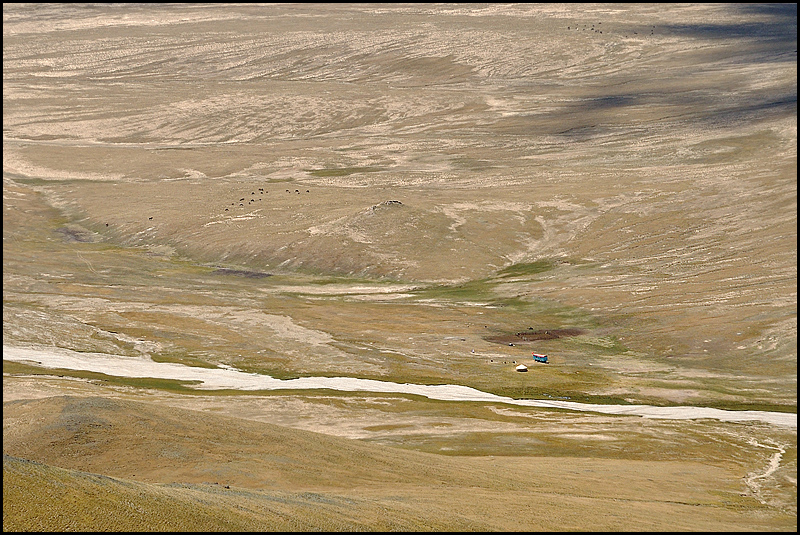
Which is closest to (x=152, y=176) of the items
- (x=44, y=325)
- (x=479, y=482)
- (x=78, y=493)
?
(x=44, y=325)

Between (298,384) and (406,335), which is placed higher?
(298,384)

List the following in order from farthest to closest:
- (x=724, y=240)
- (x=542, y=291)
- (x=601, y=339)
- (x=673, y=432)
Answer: (x=724, y=240)
(x=542, y=291)
(x=601, y=339)
(x=673, y=432)

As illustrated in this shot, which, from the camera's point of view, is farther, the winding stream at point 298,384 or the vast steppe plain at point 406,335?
the winding stream at point 298,384

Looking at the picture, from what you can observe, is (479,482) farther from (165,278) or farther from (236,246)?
(236,246)

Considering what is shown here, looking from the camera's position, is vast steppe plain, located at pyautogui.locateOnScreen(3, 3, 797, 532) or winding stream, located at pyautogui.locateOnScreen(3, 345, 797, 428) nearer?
vast steppe plain, located at pyautogui.locateOnScreen(3, 3, 797, 532)
